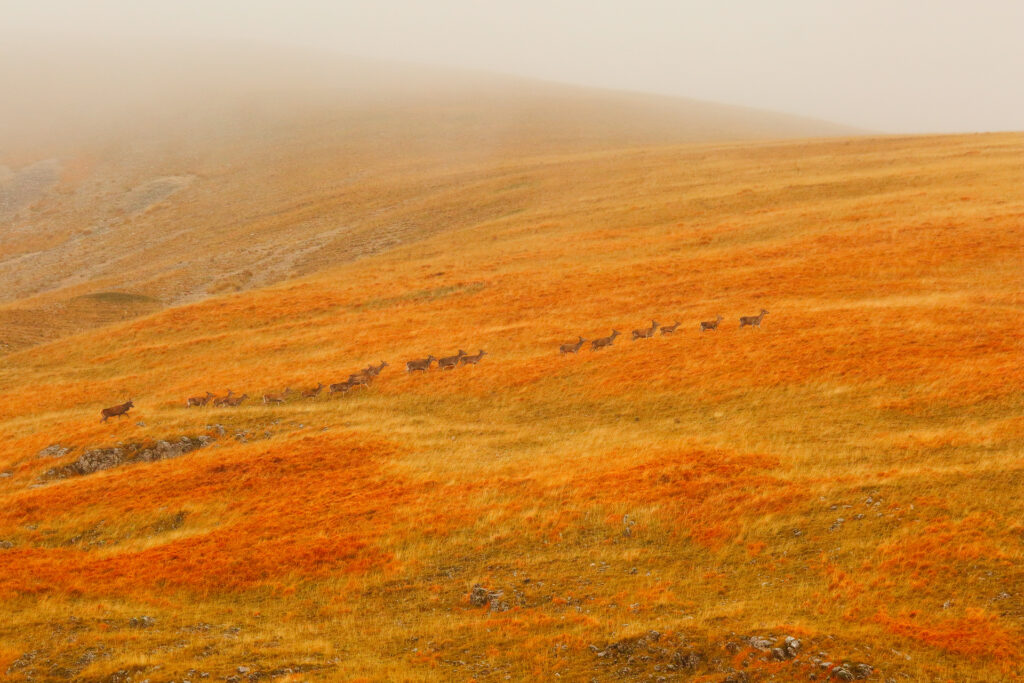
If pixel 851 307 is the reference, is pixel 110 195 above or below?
above

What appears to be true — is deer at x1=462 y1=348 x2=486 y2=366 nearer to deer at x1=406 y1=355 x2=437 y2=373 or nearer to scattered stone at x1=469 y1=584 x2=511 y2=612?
deer at x1=406 y1=355 x2=437 y2=373

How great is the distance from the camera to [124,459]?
93.5 feet

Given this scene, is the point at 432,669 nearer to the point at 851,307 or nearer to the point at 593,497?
the point at 593,497

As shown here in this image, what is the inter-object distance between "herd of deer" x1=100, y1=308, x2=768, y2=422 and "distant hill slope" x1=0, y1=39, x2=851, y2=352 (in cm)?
2655

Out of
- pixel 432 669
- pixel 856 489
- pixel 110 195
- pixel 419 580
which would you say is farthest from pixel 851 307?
pixel 110 195

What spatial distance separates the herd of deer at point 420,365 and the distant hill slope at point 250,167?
26548 millimetres

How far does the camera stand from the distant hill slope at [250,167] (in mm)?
72875

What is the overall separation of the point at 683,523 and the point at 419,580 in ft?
21.9

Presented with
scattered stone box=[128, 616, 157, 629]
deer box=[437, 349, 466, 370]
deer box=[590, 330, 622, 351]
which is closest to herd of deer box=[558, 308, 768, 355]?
deer box=[590, 330, 622, 351]

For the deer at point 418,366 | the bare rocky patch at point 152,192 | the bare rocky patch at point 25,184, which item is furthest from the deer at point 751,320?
the bare rocky patch at point 25,184

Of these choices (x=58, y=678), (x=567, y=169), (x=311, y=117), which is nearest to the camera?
(x=58, y=678)

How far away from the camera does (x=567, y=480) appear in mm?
22406

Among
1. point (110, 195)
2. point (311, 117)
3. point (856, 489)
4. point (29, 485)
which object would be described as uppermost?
point (311, 117)

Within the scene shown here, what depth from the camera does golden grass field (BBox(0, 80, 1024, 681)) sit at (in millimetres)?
14656
